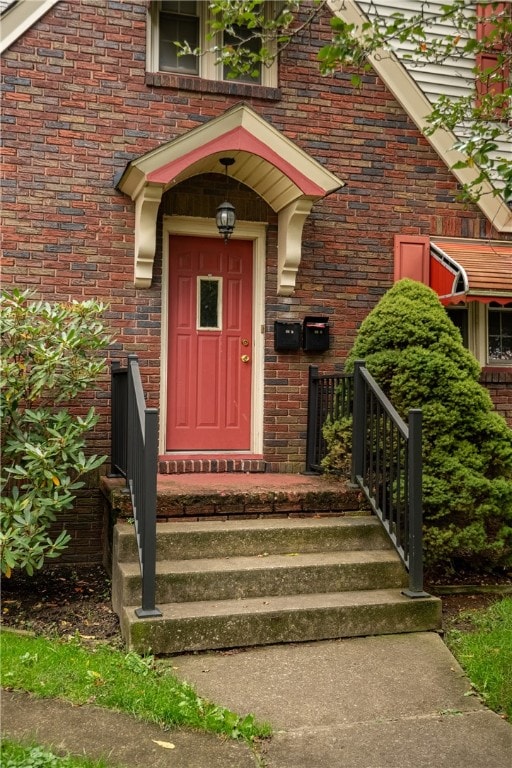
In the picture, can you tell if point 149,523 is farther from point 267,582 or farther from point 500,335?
point 500,335

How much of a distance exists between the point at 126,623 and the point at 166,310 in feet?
10.3

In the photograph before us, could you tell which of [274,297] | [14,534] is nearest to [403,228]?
[274,297]

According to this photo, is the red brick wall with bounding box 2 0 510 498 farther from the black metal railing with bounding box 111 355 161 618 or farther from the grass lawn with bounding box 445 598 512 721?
the grass lawn with bounding box 445 598 512 721

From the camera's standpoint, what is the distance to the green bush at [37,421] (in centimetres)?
492

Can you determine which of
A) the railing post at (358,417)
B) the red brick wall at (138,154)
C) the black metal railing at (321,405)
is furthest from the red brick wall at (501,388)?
the railing post at (358,417)

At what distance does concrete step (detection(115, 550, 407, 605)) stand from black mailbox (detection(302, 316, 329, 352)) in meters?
2.27

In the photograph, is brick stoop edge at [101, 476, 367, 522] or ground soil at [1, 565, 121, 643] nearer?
ground soil at [1, 565, 121, 643]

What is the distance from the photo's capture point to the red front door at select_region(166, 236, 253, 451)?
668cm

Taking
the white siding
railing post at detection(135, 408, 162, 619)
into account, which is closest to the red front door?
railing post at detection(135, 408, 162, 619)

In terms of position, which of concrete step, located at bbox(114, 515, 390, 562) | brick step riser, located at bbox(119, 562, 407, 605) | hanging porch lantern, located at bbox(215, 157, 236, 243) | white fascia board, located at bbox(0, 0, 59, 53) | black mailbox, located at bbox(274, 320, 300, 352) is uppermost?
white fascia board, located at bbox(0, 0, 59, 53)

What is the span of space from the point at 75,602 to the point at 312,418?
2.67m

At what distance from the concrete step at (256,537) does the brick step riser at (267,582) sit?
0.34m

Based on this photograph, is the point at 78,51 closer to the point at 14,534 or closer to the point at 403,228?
the point at 403,228

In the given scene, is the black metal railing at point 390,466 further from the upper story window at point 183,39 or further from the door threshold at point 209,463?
the upper story window at point 183,39
